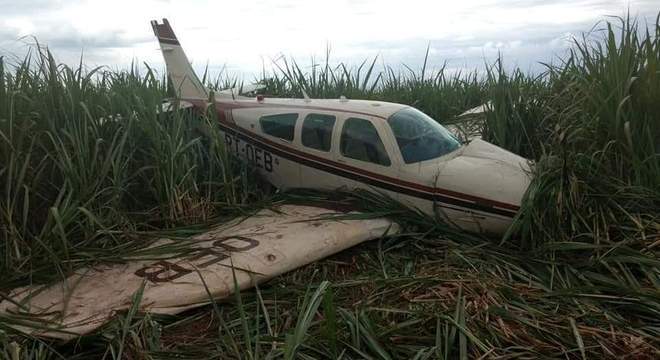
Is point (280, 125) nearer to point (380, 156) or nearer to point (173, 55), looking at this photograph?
point (380, 156)

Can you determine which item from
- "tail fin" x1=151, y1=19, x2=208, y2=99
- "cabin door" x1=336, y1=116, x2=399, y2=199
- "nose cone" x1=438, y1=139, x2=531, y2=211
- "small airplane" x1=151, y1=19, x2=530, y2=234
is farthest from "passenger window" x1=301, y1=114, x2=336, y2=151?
"tail fin" x1=151, y1=19, x2=208, y2=99

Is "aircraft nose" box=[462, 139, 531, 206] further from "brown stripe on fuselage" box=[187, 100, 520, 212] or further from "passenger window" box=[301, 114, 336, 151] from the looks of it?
"passenger window" box=[301, 114, 336, 151]

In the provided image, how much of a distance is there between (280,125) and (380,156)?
1.38 meters

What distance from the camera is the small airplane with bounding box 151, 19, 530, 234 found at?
4313mm

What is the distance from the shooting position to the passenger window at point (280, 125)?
18.6 ft

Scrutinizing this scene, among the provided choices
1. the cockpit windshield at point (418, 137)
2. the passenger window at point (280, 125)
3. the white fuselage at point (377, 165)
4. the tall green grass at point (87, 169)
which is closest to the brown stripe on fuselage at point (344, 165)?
the white fuselage at point (377, 165)

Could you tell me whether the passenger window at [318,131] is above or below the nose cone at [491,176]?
above

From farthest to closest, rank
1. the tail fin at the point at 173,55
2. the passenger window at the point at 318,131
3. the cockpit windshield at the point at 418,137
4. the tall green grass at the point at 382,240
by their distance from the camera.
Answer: the tail fin at the point at 173,55
the passenger window at the point at 318,131
the cockpit windshield at the point at 418,137
the tall green grass at the point at 382,240

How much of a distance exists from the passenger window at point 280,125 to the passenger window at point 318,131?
0.19 m

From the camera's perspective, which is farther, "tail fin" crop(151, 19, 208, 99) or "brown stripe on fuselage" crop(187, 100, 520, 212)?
"tail fin" crop(151, 19, 208, 99)

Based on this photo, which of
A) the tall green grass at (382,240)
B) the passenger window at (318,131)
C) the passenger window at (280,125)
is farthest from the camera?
the passenger window at (280,125)

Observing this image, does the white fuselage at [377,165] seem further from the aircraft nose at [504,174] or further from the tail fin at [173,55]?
the tail fin at [173,55]

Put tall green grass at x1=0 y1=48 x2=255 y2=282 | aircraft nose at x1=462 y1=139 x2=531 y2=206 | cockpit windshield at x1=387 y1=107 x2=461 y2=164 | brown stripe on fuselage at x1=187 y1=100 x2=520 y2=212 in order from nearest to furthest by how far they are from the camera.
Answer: tall green grass at x1=0 y1=48 x2=255 y2=282, aircraft nose at x1=462 y1=139 x2=531 y2=206, brown stripe on fuselage at x1=187 y1=100 x2=520 y2=212, cockpit windshield at x1=387 y1=107 x2=461 y2=164

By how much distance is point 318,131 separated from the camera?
17.7 ft
